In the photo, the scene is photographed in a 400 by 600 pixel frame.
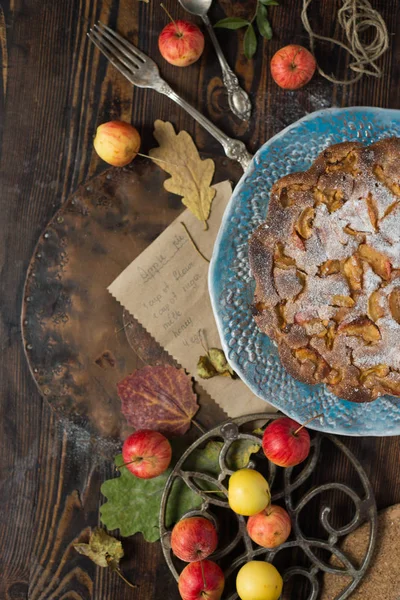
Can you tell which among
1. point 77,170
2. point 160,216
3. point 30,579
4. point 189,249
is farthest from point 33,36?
point 30,579

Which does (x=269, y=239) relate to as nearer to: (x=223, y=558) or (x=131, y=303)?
(x=131, y=303)

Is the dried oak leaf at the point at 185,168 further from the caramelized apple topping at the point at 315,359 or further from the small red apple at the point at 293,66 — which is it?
the caramelized apple topping at the point at 315,359

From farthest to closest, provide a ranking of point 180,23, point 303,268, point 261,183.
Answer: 1. point 180,23
2. point 261,183
3. point 303,268

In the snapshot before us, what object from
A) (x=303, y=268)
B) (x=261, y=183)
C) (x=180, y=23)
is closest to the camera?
(x=303, y=268)

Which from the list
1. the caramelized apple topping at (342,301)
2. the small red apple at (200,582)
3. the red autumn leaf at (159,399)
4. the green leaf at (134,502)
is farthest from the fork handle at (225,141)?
the small red apple at (200,582)

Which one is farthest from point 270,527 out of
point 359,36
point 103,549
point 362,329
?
point 359,36

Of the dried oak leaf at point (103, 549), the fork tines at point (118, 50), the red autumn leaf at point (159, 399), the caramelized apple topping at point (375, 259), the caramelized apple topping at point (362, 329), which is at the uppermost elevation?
the fork tines at point (118, 50)
